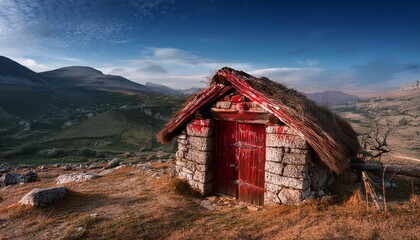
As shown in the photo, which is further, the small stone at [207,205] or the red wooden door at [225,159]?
the red wooden door at [225,159]

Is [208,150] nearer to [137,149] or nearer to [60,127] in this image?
[137,149]

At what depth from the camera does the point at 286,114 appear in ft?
21.6

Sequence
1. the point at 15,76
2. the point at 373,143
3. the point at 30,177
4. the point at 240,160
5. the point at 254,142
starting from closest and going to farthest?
1. the point at 254,142
2. the point at 240,160
3. the point at 373,143
4. the point at 30,177
5. the point at 15,76

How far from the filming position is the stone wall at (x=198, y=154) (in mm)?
8289

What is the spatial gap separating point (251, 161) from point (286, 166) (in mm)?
1153

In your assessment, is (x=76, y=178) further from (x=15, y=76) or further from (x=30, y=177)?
(x=15, y=76)

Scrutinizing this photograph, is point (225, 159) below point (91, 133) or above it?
above

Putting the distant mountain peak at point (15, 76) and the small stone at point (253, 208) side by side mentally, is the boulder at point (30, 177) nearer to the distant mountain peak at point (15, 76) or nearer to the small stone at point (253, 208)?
the small stone at point (253, 208)

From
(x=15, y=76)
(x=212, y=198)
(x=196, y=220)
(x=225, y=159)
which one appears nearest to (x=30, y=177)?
(x=212, y=198)

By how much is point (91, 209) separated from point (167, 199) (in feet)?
6.74

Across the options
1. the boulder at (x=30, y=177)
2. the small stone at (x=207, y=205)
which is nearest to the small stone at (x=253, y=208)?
the small stone at (x=207, y=205)

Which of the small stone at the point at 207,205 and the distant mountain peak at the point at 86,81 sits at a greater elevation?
the distant mountain peak at the point at 86,81

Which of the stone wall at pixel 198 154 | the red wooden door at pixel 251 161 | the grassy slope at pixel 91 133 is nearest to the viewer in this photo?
the red wooden door at pixel 251 161

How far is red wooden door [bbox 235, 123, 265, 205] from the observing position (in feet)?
24.7
